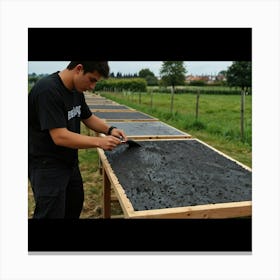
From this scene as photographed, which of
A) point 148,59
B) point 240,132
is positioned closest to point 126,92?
point 240,132

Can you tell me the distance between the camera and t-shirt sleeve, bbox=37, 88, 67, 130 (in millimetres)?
1678

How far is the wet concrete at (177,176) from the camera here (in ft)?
5.23

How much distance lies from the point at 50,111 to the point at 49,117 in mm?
35

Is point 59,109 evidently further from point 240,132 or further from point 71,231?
point 240,132

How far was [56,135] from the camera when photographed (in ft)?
5.57

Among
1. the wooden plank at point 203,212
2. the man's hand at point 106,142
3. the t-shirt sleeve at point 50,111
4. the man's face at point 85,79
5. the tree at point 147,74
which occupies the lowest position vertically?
the wooden plank at point 203,212

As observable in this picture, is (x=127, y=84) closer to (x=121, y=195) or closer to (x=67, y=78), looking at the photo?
(x=67, y=78)

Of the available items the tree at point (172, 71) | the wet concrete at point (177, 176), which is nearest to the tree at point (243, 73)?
the tree at point (172, 71)

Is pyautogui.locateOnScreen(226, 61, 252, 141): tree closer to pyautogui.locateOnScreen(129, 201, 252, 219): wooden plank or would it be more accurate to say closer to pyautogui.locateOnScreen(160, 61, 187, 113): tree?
pyautogui.locateOnScreen(160, 61, 187, 113): tree

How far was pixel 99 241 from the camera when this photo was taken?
210 cm

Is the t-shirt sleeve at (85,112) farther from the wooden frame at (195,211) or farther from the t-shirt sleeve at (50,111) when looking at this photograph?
the wooden frame at (195,211)

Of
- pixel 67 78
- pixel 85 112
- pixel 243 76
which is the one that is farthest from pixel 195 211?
pixel 243 76

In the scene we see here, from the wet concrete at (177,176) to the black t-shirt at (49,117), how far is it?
411mm

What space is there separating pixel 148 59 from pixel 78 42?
51 centimetres
